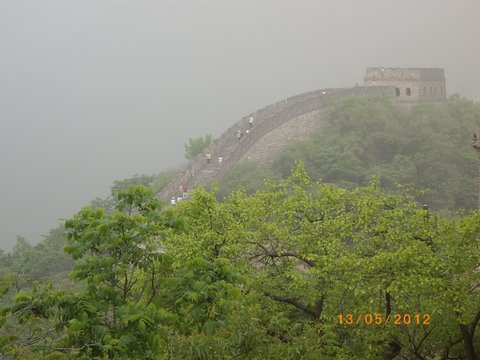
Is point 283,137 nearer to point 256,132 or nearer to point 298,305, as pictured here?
point 256,132

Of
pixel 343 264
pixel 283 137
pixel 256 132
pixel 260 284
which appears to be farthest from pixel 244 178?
pixel 343 264

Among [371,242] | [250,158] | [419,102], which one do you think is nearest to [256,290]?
[371,242]

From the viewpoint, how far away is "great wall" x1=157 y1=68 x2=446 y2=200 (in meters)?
29.1

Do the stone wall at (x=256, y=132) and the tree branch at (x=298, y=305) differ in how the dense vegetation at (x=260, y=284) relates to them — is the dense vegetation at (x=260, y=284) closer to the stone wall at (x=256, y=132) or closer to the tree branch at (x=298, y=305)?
the tree branch at (x=298, y=305)

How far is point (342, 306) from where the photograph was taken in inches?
401

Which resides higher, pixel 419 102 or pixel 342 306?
pixel 419 102

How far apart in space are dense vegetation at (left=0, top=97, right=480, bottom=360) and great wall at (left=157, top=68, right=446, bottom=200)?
1396 centimetres

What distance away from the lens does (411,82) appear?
38812 millimetres

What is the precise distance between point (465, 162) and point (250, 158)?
413 inches

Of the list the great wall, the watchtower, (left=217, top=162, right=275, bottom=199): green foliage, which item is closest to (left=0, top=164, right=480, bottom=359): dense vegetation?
(left=217, top=162, right=275, bottom=199): green foliage

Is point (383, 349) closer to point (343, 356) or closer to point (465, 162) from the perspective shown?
point (343, 356)

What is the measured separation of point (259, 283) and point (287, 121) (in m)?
24.5
